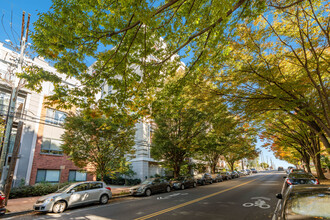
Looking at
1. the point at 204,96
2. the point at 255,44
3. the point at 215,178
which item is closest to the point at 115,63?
the point at 204,96

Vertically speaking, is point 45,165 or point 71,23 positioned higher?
point 71,23

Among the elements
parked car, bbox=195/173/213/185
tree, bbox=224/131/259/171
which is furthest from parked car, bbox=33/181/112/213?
tree, bbox=224/131/259/171

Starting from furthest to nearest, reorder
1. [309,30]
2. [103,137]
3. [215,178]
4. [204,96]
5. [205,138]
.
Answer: [215,178], [205,138], [103,137], [204,96], [309,30]

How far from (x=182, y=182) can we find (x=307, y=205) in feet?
54.7

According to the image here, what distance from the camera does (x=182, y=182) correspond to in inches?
750

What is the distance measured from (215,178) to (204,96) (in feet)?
71.1

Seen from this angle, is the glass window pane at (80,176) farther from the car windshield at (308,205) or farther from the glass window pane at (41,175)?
the car windshield at (308,205)

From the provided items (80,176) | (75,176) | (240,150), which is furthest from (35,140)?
(240,150)

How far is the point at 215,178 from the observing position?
2784cm

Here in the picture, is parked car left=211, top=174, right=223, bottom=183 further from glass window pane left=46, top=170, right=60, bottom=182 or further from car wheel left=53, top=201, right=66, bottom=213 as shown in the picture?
car wheel left=53, top=201, right=66, bottom=213

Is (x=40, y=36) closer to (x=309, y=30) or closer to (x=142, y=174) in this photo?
(x=309, y=30)

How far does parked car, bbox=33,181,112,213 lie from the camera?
9.07m

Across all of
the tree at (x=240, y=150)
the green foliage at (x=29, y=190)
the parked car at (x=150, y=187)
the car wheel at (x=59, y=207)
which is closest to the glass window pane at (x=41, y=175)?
the green foliage at (x=29, y=190)

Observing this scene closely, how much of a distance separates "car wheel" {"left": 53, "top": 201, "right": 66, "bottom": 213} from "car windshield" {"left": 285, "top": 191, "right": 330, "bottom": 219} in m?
10.1
